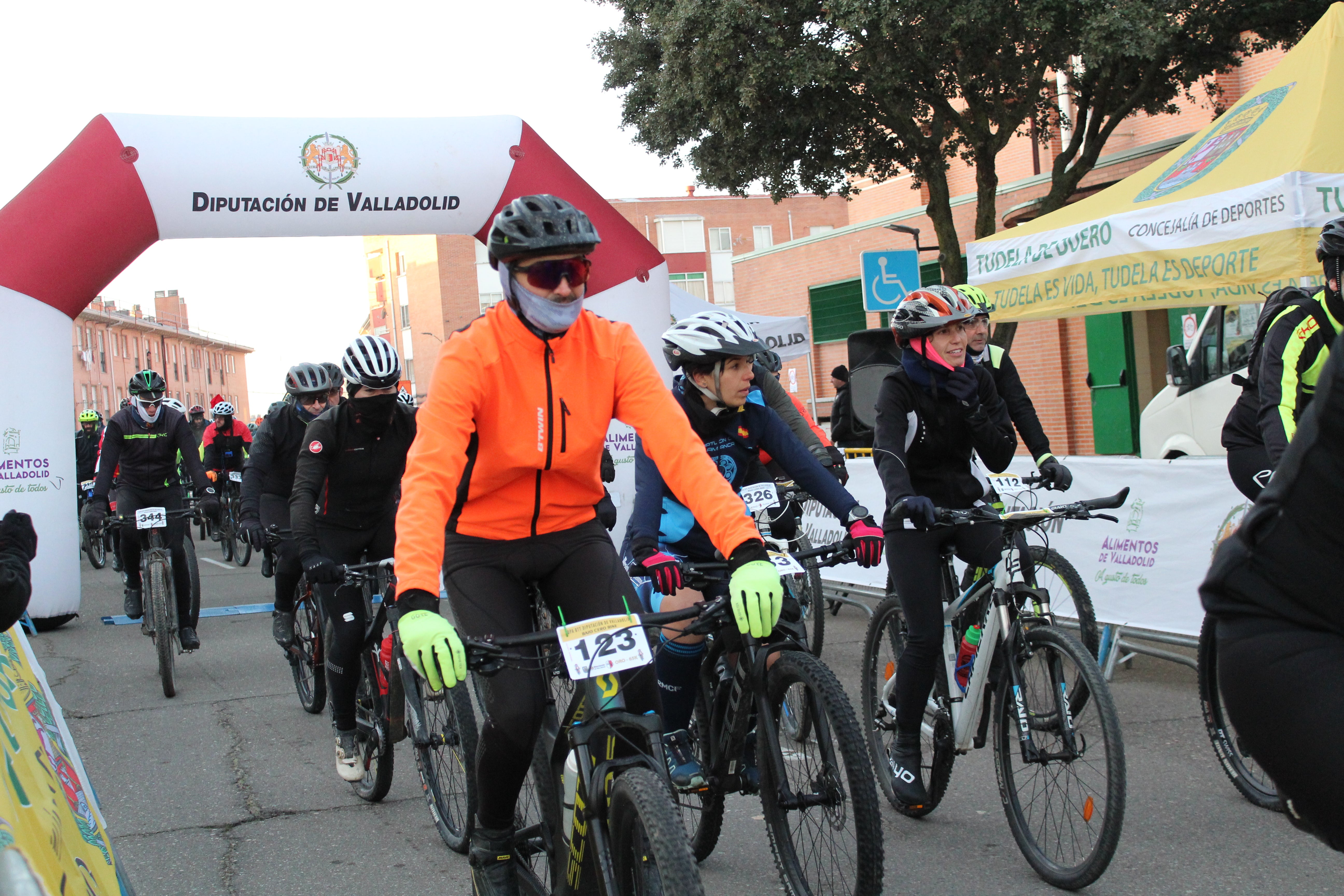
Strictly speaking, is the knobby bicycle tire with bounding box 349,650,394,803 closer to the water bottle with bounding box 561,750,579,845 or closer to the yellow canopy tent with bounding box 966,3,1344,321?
the water bottle with bounding box 561,750,579,845

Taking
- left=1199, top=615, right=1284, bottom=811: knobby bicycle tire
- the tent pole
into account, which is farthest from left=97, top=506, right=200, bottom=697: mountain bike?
the tent pole

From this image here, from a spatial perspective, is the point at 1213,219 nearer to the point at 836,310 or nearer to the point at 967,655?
the point at 967,655

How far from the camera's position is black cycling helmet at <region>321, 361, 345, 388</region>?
7527 millimetres

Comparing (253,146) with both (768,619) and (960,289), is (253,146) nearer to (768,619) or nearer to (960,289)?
(960,289)

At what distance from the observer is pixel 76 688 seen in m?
8.39

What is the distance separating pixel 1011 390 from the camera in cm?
587

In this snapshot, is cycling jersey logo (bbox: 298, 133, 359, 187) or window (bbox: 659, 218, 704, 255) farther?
window (bbox: 659, 218, 704, 255)

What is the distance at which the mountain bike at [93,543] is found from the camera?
17.2 metres

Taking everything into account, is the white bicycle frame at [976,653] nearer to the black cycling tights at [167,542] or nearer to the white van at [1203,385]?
the black cycling tights at [167,542]

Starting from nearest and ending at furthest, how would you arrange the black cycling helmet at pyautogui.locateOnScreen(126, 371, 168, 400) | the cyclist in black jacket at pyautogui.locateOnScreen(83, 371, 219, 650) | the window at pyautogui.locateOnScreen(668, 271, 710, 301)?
1. the cyclist in black jacket at pyautogui.locateOnScreen(83, 371, 219, 650)
2. the black cycling helmet at pyautogui.locateOnScreen(126, 371, 168, 400)
3. the window at pyautogui.locateOnScreen(668, 271, 710, 301)

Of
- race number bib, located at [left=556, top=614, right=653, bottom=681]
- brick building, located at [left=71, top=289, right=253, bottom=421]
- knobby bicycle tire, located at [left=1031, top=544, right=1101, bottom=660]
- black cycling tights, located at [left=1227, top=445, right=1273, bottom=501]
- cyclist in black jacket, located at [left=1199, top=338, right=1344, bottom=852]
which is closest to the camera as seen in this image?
cyclist in black jacket, located at [left=1199, top=338, right=1344, bottom=852]

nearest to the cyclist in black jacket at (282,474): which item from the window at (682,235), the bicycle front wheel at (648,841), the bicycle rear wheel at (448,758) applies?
the bicycle rear wheel at (448,758)

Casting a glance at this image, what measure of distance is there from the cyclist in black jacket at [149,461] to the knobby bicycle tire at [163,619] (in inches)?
18.4

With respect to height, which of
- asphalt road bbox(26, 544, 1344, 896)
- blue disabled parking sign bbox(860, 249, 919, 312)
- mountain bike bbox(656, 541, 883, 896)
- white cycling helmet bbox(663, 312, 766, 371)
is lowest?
asphalt road bbox(26, 544, 1344, 896)
